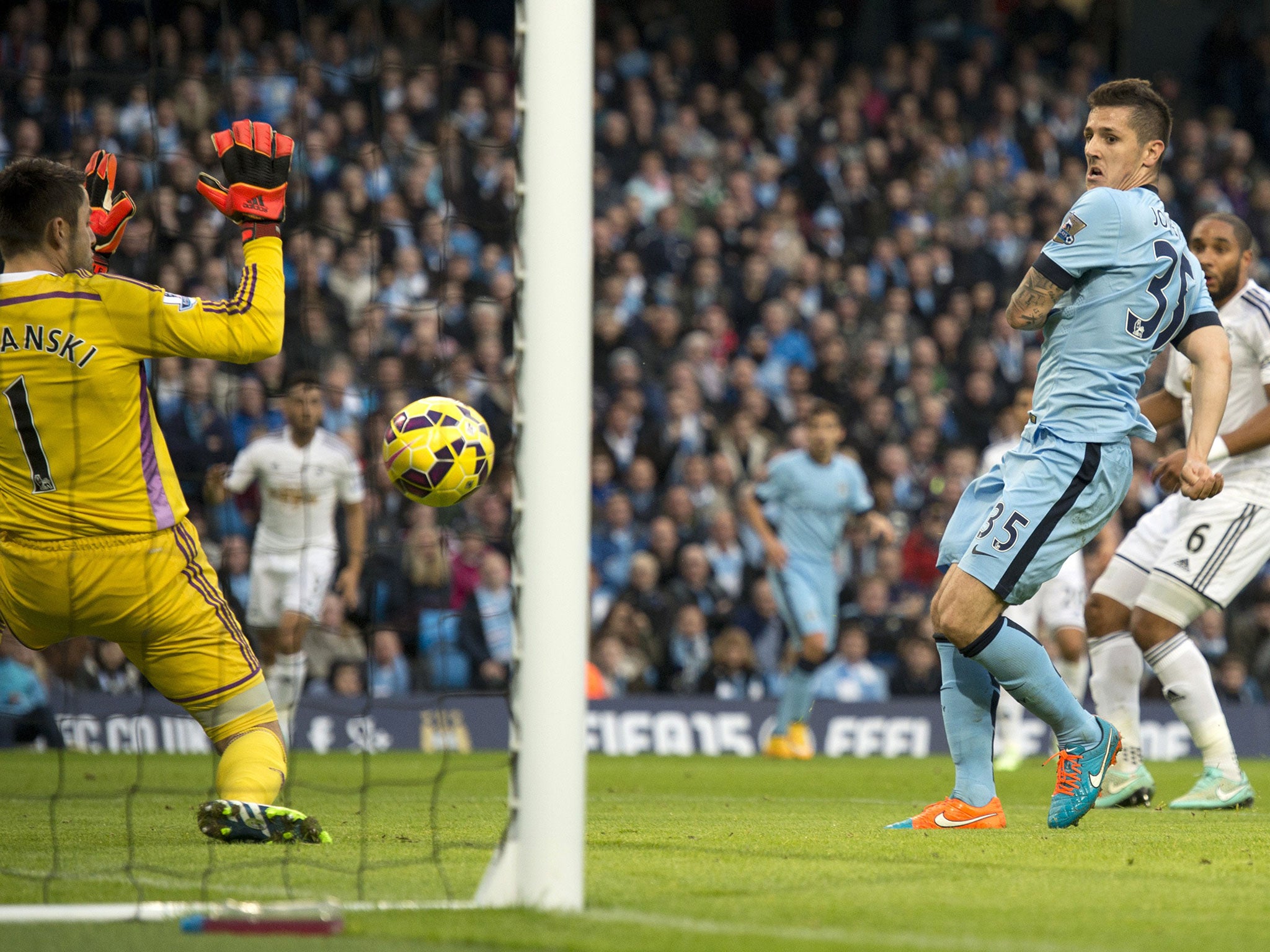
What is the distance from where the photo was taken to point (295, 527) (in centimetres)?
1067

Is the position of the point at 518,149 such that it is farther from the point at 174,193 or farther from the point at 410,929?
the point at 174,193

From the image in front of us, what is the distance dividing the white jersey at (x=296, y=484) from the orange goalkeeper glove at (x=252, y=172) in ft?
16.2

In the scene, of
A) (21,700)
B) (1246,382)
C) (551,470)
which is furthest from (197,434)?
(551,470)

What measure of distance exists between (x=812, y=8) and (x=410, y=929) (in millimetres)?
18525

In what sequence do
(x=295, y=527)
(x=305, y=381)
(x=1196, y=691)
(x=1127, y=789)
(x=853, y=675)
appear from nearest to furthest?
(x=1127, y=789) → (x=1196, y=691) → (x=305, y=381) → (x=295, y=527) → (x=853, y=675)

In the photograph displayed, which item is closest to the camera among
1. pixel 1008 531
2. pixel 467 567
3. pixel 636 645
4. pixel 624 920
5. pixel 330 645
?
pixel 624 920

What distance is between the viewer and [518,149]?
3.80 meters

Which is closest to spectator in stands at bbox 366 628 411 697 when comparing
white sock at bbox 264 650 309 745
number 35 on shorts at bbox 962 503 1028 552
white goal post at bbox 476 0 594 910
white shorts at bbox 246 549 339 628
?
white shorts at bbox 246 549 339 628

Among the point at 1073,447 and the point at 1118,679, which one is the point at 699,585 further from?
the point at 1073,447

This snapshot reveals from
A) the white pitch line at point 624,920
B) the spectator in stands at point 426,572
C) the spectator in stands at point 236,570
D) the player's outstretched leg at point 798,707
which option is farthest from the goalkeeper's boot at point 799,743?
the white pitch line at point 624,920

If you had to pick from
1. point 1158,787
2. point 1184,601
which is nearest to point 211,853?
point 1184,601

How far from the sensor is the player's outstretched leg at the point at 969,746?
18.2ft

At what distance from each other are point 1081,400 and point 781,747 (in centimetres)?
642

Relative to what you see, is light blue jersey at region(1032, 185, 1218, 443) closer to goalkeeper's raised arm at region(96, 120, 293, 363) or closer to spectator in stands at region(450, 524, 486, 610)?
goalkeeper's raised arm at region(96, 120, 293, 363)
